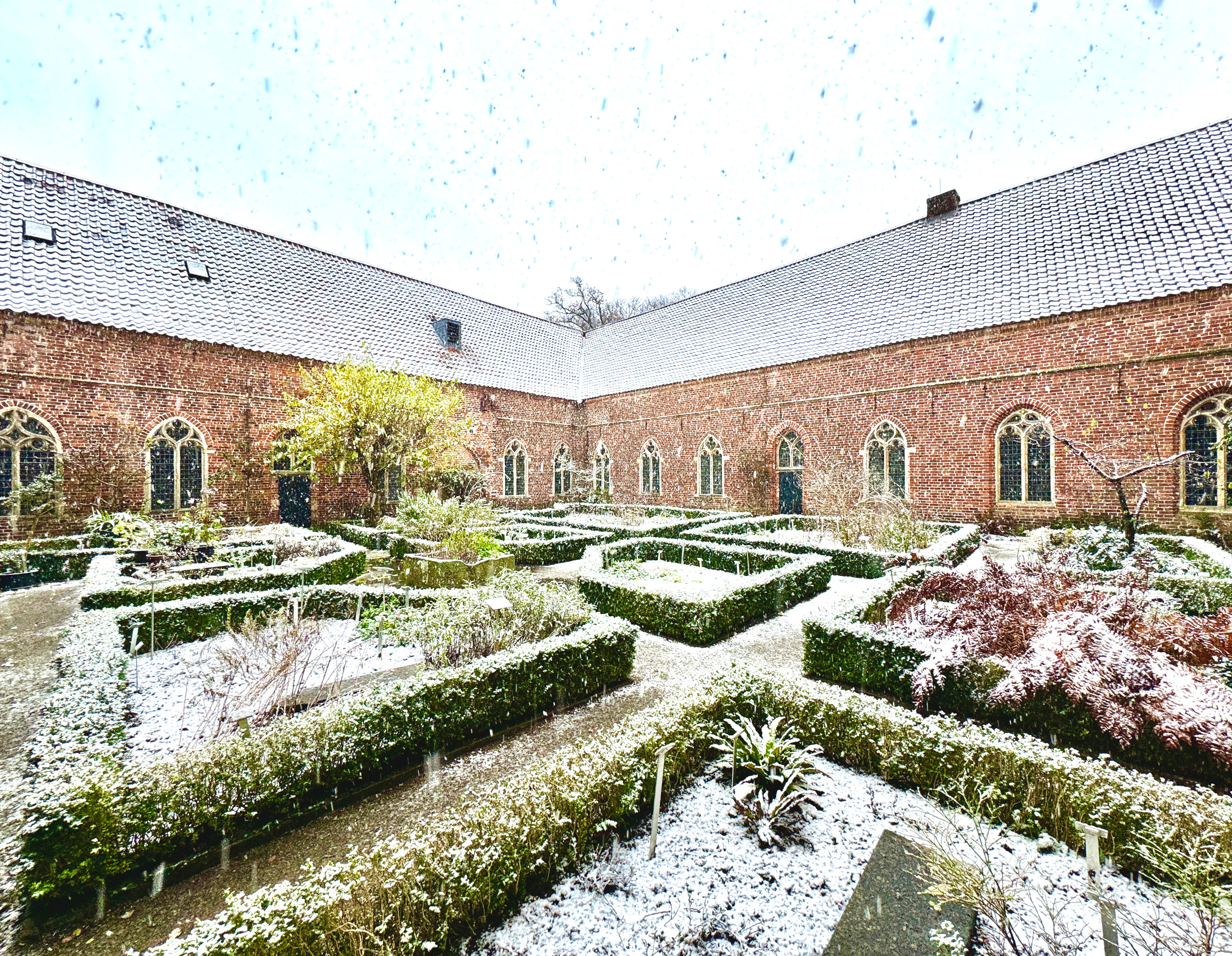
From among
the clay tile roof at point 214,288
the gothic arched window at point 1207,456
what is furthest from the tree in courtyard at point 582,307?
the gothic arched window at point 1207,456

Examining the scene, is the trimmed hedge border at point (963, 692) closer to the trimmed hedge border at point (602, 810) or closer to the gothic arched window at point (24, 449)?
the trimmed hedge border at point (602, 810)

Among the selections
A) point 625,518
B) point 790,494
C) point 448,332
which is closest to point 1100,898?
point 625,518

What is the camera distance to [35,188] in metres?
12.8

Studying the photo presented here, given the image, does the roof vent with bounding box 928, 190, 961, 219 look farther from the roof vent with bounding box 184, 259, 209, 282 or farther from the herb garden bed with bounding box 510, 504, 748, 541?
the roof vent with bounding box 184, 259, 209, 282

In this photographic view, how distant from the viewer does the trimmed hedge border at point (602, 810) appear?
5.96ft

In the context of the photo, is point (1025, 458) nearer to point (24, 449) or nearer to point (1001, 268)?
point (1001, 268)

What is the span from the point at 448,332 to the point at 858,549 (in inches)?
638

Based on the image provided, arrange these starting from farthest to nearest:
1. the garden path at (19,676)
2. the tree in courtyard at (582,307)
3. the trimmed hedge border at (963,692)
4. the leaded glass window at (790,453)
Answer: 1. the tree in courtyard at (582,307)
2. the leaded glass window at (790,453)
3. the trimmed hedge border at (963,692)
4. the garden path at (19,676)

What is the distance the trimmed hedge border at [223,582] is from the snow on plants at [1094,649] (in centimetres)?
756

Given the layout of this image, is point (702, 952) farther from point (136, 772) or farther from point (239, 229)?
point (239, 229)

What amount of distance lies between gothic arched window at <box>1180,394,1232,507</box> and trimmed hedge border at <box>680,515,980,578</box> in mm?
3984

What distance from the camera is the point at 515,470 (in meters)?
19.8

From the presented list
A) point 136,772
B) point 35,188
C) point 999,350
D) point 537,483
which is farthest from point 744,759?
point 35,188

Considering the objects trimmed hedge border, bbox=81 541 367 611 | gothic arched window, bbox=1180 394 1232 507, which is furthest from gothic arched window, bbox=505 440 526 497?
gothic arched window, bbox=1180 394 1232 507
